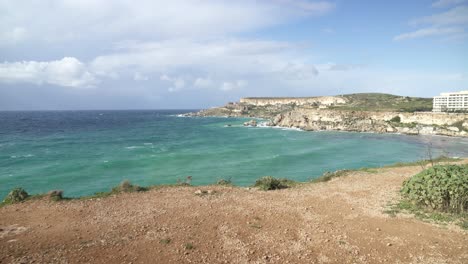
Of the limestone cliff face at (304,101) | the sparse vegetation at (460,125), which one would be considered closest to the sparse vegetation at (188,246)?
the sparse vegetation at (460,125)

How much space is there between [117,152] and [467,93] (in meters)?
116

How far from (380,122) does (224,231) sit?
252 ft

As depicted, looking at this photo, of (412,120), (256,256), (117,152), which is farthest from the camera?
(412,120)

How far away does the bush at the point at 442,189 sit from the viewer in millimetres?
11805

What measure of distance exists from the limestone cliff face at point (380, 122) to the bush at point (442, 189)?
2475 inches

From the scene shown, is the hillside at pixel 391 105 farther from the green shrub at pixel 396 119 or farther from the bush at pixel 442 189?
the bush at pixel 442 189

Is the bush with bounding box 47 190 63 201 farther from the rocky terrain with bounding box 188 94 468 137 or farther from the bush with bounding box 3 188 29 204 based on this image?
the rocky terrain with bounding box 188 94 468 137

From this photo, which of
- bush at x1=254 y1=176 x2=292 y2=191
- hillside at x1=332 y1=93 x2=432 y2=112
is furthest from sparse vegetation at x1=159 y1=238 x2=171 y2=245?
hillside at x1=332 y1=93 x2=432 y2=112

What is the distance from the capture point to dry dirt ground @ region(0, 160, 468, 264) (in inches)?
348

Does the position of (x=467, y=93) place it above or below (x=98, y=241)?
above

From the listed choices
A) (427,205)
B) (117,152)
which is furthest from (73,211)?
(117,152)

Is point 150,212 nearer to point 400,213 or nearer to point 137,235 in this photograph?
point 137,235

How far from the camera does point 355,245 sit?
31.2 feet

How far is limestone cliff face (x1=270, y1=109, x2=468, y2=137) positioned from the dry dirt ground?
64139mm
